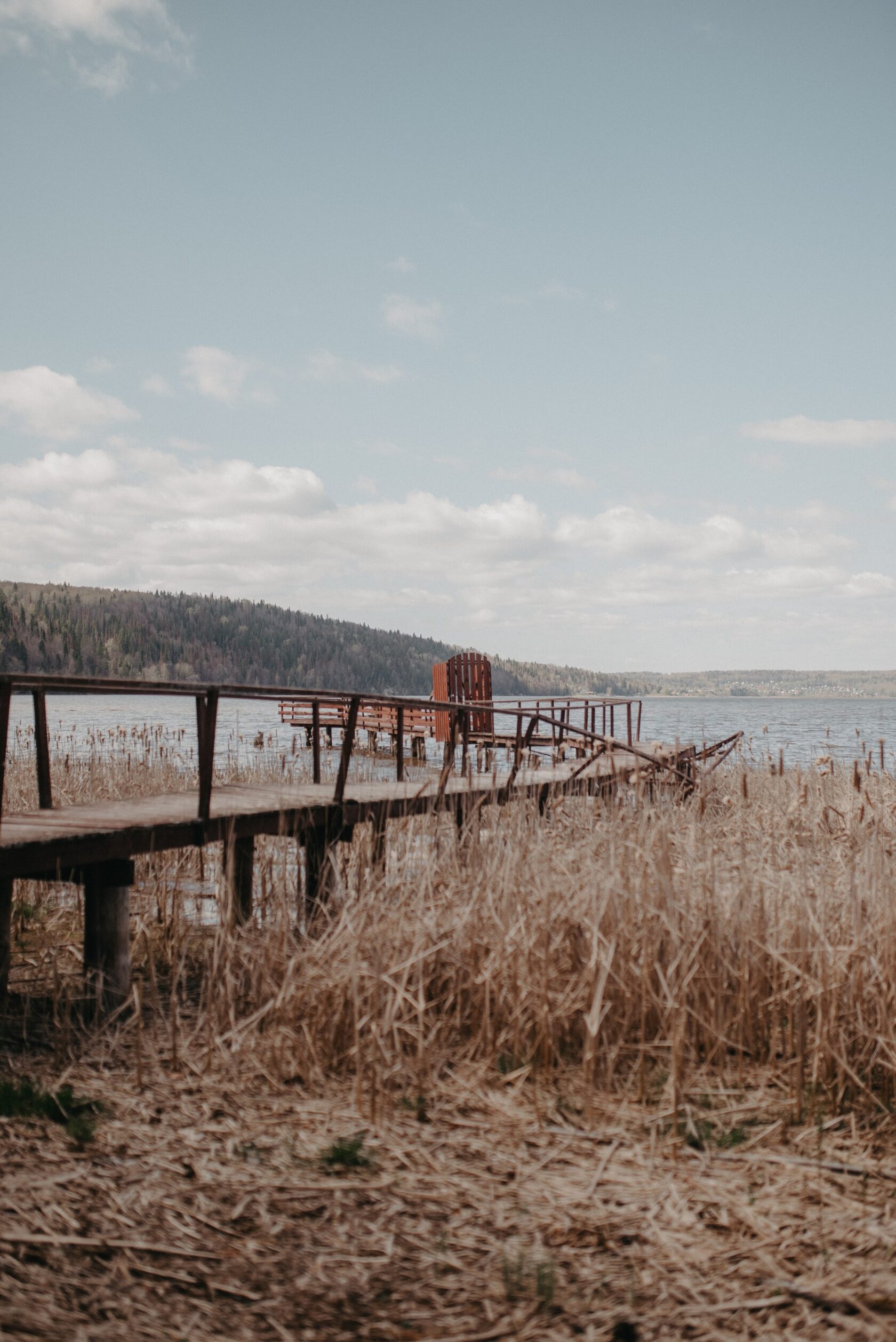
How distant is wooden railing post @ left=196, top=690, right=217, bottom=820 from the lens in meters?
5.75

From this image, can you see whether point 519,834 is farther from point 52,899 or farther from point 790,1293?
point 52,899

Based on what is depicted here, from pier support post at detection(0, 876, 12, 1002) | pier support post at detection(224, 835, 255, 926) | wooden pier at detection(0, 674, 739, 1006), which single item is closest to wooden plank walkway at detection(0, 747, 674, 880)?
wooden pier at detection(0, 674, 739, 1006)

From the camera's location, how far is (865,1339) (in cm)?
239

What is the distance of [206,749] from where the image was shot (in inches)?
233

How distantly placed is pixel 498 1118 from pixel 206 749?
3.03 m

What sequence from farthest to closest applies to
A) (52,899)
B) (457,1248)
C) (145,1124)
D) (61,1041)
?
(52,899) < (61,1041) < (145,1124) < (457,1248)

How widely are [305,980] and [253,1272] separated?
5.54 ft

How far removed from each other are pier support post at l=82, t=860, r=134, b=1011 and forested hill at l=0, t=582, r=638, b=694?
333ft

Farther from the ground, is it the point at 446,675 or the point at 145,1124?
the point at 446,675

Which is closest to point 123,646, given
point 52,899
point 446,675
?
point 446,675

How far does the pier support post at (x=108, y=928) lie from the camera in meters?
5.36

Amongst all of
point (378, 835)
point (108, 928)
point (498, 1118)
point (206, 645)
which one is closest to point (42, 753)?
point (108, 928)

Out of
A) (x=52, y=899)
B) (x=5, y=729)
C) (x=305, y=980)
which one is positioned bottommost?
(x=52, y=899)

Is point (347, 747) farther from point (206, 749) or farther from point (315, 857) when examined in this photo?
point (206, 749)
